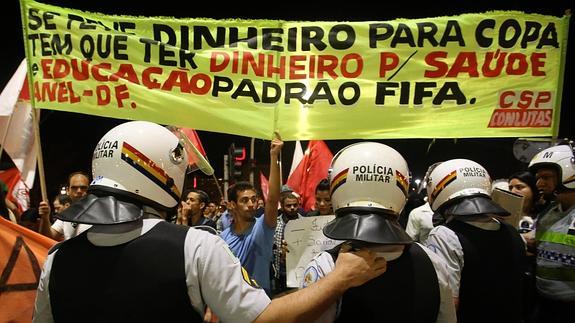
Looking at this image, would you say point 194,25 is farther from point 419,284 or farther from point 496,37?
point 419,284

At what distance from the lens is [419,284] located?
2.46 meters

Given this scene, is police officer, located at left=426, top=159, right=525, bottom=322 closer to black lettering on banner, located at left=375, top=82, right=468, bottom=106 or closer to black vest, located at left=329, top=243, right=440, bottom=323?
black lettering on banner, located at left=375, top=82, right=468, bottom=106

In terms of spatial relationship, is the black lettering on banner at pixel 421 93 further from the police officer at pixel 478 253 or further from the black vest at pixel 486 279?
the black vest at pixel 486 279

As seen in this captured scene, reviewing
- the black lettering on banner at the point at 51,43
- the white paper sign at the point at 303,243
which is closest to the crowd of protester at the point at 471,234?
the white paper sign at the point at 303,243

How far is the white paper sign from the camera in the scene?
4.82 m

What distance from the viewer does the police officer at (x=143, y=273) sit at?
217cm

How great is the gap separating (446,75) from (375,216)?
237cm

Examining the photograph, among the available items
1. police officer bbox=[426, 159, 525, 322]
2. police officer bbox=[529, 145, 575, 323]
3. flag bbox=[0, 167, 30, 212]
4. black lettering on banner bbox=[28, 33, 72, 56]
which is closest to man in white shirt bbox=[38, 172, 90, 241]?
black lettering on banner bbox=[28, 33, 72, 56]

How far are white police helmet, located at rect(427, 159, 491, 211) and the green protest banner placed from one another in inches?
11.1

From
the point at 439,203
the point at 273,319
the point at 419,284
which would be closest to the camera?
the point at 273,319

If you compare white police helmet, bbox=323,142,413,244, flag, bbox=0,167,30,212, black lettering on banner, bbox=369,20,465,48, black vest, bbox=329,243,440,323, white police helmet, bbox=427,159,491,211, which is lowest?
flag, bbox=0,167,30,212

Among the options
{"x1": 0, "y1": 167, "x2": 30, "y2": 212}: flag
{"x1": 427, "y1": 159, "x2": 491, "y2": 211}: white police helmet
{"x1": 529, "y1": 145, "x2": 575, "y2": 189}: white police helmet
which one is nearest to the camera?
{"x1": 427, "y1": 159, "x2": 491, "y2": 211}: white police helmet

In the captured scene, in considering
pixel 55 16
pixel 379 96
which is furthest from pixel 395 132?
pixel 55 16

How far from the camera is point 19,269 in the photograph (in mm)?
4258
